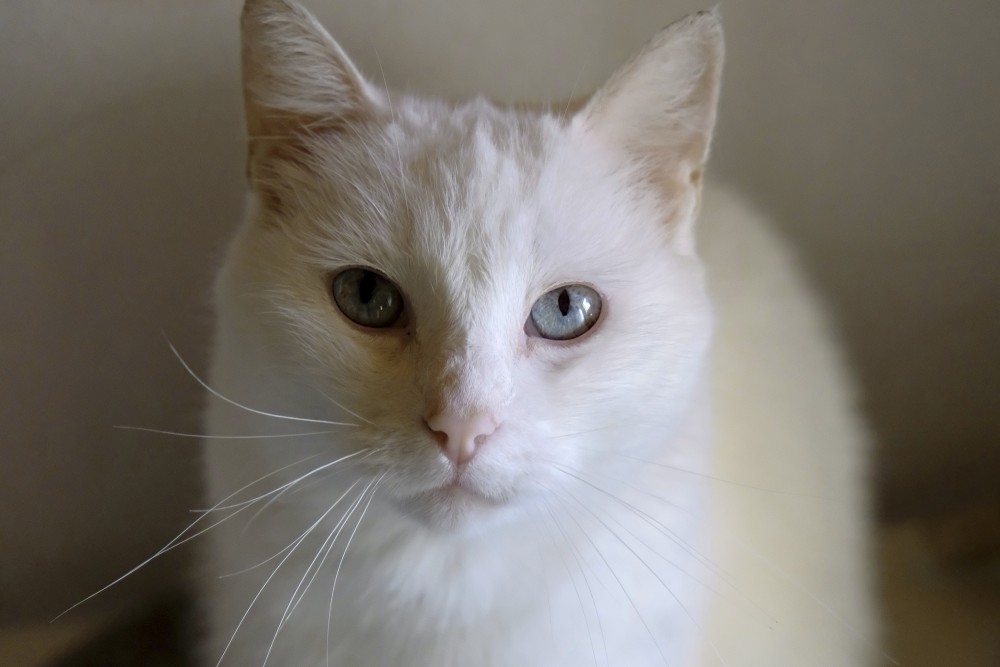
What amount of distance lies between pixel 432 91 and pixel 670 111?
71 centimetres

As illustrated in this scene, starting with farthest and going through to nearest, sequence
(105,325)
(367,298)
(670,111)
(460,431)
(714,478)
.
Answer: (105,325), (714,478), (670,111), (367,298), (460,431)

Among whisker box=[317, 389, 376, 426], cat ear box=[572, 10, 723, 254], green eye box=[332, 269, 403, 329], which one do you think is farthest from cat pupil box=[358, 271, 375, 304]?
cat ear box=[572, 10, 723, 254]

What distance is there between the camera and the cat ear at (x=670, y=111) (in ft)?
3.44

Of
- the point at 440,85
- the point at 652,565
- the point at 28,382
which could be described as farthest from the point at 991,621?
the point at 28,382

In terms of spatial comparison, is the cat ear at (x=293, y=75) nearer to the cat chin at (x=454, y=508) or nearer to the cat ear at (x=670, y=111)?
the cat ear at (x=670, y=111)

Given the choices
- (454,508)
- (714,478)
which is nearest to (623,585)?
(714,478)

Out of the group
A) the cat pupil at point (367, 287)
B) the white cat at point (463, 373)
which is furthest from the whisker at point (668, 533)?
the cat pupil at point (367, 287)

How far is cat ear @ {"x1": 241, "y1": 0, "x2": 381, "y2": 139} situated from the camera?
1.05 m

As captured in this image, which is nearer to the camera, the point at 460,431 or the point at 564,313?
the point at 460,431

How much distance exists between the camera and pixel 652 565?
1.16 metres

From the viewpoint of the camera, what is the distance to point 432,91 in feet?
5.52

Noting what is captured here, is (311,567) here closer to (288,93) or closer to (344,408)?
(344,408)

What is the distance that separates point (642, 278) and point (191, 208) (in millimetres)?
1073

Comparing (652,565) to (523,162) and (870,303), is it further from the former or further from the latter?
(870,303)
